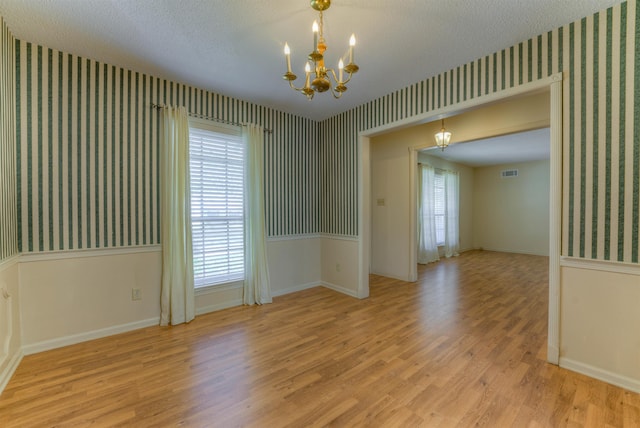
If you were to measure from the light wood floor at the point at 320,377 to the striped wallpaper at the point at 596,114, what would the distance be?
114 cm

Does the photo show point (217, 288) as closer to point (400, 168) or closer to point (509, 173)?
point (400, 168)

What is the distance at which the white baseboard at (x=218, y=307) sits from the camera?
142 inches

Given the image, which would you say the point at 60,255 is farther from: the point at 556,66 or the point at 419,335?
the point at 556,66

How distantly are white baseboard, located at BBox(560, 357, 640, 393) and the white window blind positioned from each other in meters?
5.29

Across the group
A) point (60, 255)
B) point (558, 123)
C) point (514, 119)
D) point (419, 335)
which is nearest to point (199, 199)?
point (60, 255)

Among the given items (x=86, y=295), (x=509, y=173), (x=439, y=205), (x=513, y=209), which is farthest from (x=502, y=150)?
(x=86, y=295)

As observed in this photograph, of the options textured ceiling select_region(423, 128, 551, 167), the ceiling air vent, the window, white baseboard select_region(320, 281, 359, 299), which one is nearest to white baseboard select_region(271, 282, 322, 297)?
white baseboard select_region(320, 281, 359, 299)

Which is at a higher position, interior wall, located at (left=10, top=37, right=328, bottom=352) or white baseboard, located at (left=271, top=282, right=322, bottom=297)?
interior wall, located at (left=10, top=37, right=328, bottom=352)

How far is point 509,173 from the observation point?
861cm

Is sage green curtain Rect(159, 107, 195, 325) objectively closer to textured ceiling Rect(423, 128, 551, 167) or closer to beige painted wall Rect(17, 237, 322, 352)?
beige painted wall Rect(17, 237, 322, 352)

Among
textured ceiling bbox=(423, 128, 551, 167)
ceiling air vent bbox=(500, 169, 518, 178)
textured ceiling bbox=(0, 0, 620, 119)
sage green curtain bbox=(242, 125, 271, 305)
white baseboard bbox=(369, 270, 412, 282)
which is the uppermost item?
textured ceiling bbox=(0, 0, 620, 119)

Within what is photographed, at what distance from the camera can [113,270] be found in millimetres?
3023

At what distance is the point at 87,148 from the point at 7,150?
1.97ft

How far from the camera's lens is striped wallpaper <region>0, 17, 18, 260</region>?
220 centimetres
